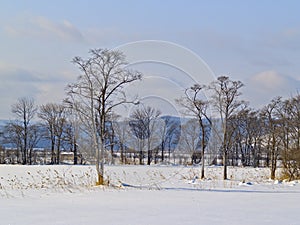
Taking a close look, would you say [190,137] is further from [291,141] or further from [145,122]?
[291,141]

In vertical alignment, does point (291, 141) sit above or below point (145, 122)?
below

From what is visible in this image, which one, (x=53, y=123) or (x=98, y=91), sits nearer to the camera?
(x=98, y=91)

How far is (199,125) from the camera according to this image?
19641mm

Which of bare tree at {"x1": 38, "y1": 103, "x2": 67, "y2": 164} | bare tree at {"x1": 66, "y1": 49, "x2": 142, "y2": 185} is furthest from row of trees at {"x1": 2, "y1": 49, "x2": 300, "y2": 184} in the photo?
bare tree at {"x1": 38, "y1": 103, "x2": 67, "y2": 164}

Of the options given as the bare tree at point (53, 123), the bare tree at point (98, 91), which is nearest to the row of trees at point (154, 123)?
the bare tree at point (98, 91)

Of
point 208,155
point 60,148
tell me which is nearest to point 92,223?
point 208,155

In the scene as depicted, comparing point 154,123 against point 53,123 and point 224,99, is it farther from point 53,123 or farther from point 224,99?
point 53,123

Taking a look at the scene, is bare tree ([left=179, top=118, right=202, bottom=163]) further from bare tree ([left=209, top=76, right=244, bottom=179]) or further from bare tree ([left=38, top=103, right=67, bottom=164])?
bare tree ([left=38, top=103, right=67, bottom=164])

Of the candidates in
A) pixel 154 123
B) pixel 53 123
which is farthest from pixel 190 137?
pixel 53 123

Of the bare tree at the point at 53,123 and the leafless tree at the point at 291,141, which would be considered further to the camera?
the bare tree at the point at 53,123

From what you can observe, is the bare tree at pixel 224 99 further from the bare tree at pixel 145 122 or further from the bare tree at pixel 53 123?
the bare tree at pixel 53 123

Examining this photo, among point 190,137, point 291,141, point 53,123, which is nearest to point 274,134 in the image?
point 291,141

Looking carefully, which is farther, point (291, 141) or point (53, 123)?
point (53, 123)

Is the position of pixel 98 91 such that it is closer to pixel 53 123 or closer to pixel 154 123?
pixel 154 123
